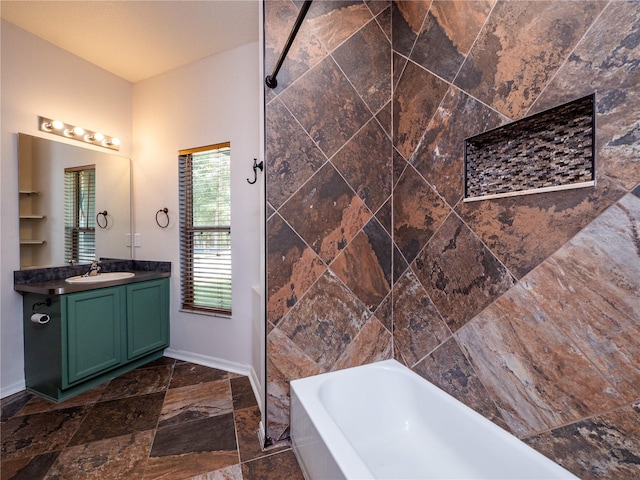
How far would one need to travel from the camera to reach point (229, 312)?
2574mm

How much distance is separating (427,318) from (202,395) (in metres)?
1.77

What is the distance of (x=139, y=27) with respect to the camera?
88.2 inches

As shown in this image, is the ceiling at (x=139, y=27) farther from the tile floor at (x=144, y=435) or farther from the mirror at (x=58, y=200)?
the tile floor at (x=144, y=435)

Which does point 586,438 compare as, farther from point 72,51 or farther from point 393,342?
point 72,51

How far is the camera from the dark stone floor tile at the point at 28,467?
139 cm

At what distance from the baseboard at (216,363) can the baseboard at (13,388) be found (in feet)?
3.31

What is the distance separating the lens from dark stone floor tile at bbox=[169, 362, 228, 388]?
7.59 feet

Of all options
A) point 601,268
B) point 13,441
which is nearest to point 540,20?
point 601,268

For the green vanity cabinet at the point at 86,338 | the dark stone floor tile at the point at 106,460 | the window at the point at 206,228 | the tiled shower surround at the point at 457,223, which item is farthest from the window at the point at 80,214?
the tiled shower surround at the point at 457,223

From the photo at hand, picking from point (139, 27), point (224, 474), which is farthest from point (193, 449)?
point (139, 27)

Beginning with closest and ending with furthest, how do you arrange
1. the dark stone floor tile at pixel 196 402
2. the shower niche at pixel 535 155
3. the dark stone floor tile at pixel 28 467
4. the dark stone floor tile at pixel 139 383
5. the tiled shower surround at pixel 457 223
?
the tiled shower surround at pixel 457 223, the shower niche at pixel 535 155, the dark stone floor tile at pixel 28 467, the dark stone floor tile at pixel 196 402, the dark stone floor tile at pixel 139 383

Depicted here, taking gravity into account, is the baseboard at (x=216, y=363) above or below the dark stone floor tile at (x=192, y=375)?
above

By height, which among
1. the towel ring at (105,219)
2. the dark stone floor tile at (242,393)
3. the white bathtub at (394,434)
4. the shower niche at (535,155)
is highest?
the shower niche at (535,155)

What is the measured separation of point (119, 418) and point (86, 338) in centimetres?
72
